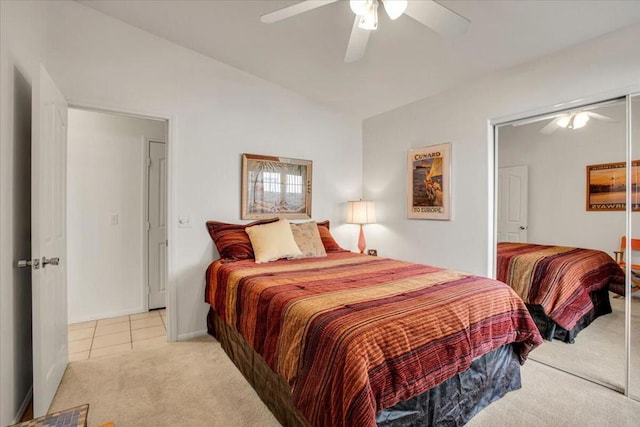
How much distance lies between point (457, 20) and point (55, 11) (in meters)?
2.95

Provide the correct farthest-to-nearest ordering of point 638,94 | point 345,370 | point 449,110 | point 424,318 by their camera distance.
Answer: point 449,110
point 638,94
point 424,318
point 345,370

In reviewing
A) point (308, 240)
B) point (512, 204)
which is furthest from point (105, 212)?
point (512, 204)

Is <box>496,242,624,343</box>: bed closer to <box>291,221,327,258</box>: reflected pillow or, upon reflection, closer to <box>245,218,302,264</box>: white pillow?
<box>291,221,327,258</box>: reflected pillow

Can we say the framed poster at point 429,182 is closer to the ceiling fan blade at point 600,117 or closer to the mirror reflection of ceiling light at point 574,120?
the mirror reflection of ceiling light at point 574,120

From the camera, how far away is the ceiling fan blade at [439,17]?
1.61 metres

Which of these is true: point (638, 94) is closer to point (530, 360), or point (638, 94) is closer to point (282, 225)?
point (530, 360)

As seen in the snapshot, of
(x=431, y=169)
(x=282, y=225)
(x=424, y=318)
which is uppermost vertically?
(x=431, y=169)

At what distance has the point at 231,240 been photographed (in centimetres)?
297

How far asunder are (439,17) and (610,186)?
1.70 metres

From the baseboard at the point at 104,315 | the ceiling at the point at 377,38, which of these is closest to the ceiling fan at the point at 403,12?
the ceiling at the point at 377,38

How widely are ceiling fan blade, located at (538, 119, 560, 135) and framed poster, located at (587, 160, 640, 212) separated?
380 millimetres

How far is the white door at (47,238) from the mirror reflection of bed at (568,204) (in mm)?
3319

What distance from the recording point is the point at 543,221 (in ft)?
8.35

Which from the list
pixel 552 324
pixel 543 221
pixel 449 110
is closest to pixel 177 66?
pixel 449 110
